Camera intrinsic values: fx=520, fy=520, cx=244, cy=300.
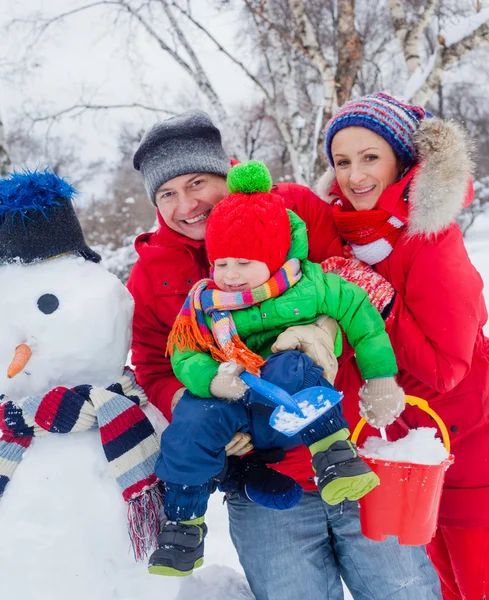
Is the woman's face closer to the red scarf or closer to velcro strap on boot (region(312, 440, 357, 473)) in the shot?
the red scarf

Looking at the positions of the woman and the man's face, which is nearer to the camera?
the woman

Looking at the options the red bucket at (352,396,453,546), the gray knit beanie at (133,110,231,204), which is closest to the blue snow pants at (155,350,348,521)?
the red bucket at (352,396,453,546)

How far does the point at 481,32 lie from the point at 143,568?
5479 mm

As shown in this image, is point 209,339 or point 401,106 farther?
point 401,106

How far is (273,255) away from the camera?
1529 mm

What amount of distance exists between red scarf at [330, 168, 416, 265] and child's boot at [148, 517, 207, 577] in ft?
3.13

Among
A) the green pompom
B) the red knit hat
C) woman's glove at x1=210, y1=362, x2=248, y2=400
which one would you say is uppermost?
the green pompom

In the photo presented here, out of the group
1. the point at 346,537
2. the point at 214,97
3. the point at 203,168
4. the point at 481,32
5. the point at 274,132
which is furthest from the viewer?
the point at 274,132

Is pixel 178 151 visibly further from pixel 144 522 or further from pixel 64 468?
pixel 144 522

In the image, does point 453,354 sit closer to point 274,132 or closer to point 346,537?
point 346,537

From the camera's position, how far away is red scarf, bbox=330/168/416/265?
1611 mm

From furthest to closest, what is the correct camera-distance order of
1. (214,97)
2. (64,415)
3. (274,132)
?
(274,132) < (214,97) < (64,415)

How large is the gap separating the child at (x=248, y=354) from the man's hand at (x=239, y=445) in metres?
0.03

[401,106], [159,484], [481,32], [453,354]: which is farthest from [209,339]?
[481,32]
